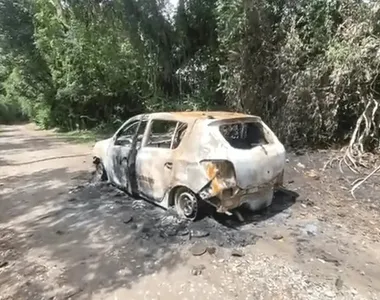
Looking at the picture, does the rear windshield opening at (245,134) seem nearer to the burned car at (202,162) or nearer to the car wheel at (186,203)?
the burned car at (202,162)

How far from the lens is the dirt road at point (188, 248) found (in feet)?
11.1

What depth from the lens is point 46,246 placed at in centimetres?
443

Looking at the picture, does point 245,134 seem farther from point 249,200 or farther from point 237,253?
point 237,253

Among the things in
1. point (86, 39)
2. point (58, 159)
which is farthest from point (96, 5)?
point (58, 159)

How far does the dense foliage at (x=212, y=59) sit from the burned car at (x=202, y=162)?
12.2ft

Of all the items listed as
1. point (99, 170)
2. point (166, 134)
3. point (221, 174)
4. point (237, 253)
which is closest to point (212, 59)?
point (99, 170)

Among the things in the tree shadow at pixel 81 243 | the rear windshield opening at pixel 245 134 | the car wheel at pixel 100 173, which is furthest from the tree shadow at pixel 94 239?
the rear windshield opening at pixel 245 134

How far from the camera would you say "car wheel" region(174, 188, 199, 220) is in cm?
467

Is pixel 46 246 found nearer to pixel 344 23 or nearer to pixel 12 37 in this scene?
pixel 344 23

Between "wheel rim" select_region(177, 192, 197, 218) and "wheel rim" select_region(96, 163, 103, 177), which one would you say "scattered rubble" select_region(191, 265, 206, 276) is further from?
"wheel rim" select_region(96, 163, 103, 177)

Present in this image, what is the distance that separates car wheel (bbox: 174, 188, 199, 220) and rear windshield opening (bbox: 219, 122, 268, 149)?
0.91m

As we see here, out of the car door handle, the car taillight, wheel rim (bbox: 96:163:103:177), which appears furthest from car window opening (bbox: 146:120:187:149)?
wheel rim (bbox: 96:163:103:177)

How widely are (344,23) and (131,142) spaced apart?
5.52 meters

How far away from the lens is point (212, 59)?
1148 centimetres
